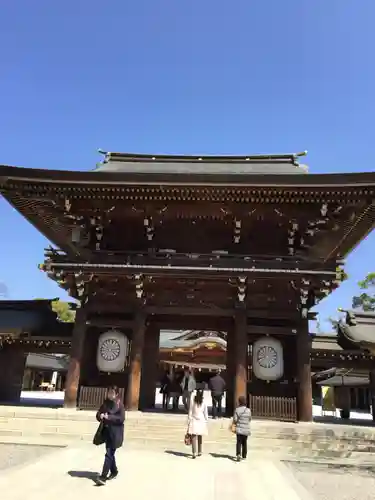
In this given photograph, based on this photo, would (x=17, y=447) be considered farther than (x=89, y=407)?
No

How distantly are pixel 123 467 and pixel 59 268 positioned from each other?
752 cm

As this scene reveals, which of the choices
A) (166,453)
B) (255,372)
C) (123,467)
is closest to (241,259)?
(255,372)

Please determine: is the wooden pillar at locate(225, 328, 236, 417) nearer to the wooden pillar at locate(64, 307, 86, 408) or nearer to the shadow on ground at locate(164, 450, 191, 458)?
the shadow on ground at locate(164, 450, 191, 458)

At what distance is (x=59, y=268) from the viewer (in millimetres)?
13938

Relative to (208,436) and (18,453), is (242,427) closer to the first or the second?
(208,436)

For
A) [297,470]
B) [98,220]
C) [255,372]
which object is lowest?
[297,470]

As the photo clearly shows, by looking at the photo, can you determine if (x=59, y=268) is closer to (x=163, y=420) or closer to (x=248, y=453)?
(x=163, y=420)

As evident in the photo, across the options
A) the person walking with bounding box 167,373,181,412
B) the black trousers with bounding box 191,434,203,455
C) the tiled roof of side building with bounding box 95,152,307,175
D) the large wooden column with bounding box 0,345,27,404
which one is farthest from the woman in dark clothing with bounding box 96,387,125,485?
the tiled roof of side building with bounding box 95,152,307,175

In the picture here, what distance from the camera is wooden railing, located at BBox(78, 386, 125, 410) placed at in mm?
13867

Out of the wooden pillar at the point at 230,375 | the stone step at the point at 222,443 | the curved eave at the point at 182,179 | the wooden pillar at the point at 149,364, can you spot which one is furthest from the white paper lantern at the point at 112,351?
the curved eave at the point at 182,179

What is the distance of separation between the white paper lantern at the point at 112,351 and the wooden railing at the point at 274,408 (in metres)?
4.84

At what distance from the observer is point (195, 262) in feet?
46.4

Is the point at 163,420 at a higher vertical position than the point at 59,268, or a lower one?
lower

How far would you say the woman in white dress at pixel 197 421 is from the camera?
31.1ft
